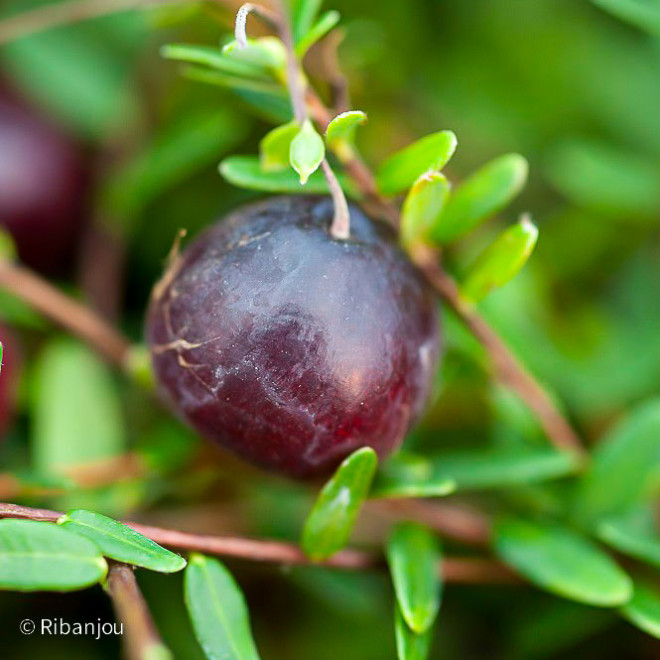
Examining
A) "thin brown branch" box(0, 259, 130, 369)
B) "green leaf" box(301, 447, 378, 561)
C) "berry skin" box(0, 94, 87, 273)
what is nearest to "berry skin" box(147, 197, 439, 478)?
"green leaf" box(301, 447, 378, 561)

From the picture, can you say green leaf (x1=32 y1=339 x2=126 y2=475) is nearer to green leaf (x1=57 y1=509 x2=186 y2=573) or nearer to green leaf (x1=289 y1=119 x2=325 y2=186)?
green leaf (x1=57 y1=509 x2=186 y2=573)

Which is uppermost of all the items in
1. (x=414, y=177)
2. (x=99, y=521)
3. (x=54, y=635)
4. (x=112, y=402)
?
(x=414, y=177)

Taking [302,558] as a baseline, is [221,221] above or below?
above

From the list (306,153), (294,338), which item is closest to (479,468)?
(294,338)

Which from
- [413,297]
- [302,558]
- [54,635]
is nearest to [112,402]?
[54,635]

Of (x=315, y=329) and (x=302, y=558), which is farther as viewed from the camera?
(x=302, y=558)

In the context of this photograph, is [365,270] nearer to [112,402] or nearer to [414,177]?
[414,177]

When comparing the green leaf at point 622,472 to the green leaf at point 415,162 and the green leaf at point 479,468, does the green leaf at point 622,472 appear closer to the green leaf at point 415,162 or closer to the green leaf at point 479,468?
the green leaf at point 479,468

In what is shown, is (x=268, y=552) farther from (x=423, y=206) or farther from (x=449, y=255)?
(x=449, y=255)
